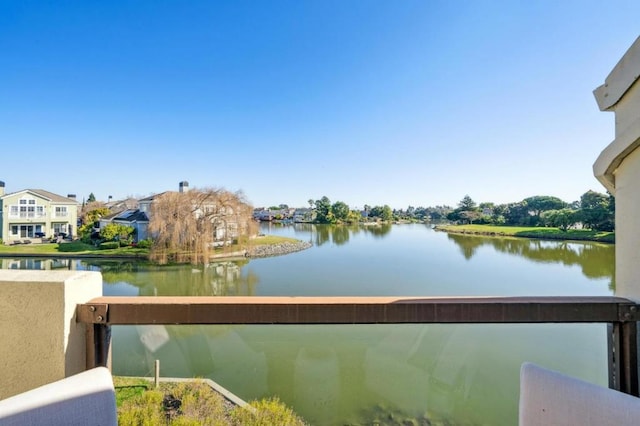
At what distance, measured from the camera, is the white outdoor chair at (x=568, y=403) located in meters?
0.56

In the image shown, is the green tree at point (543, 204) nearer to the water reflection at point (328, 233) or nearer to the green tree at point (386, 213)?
the water reflection at point (328, 233)

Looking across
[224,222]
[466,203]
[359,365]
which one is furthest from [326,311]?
[466,203]

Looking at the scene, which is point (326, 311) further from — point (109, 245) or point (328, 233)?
point (328, 233)

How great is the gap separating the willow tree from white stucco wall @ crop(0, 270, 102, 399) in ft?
40.3

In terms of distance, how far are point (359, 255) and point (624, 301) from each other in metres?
14.9

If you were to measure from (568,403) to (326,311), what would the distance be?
609mm

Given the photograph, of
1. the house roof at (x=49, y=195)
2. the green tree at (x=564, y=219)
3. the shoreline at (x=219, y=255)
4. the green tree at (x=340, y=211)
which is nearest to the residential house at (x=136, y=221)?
the shoreline at (x=219, y=255)

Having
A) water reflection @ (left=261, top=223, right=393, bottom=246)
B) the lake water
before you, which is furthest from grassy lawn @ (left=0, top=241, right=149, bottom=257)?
Result: the lake water

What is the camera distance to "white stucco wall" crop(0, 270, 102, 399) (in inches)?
31.3

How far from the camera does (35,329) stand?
0.80 meters

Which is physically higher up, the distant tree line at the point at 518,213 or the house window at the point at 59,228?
the distant tree line at the point at 518,213

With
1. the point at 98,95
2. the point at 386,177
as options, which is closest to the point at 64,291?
the point at 98,95

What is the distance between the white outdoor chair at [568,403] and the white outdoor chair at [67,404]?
100 centimetres

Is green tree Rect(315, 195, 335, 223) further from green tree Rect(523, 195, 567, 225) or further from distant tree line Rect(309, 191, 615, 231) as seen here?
green tree Rect(523, 195, 567, 225)
